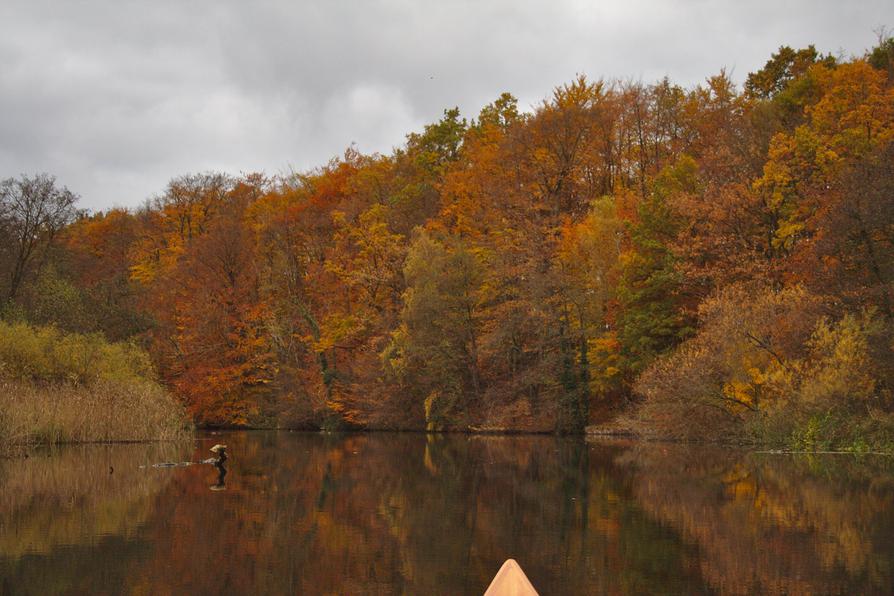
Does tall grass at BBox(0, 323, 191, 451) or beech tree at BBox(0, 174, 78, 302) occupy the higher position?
beech tree at BBox(0, 174, 78, 302)

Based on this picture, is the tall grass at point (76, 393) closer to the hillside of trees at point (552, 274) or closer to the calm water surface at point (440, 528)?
the calm water surface at point (440, 528)

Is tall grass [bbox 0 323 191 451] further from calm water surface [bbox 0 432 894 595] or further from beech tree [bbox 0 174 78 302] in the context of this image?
beech tree [bbox 0 174 78 302]

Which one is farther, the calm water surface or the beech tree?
the beech tree

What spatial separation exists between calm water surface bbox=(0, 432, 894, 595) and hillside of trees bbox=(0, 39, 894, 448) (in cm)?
809

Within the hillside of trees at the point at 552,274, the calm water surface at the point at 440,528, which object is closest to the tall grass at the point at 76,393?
the calm water surface at the point at 440,528

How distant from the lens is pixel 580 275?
140ft

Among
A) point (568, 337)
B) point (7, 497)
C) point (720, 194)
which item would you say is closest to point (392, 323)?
point (568, 337)

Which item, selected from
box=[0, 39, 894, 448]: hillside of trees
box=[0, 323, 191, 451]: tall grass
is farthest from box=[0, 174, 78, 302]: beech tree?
box=[0, 323, 191, 451]: tall grass

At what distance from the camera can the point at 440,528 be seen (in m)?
12.0

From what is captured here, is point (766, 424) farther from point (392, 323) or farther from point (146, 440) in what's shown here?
point (392, 323)

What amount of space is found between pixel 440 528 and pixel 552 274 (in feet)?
97.3

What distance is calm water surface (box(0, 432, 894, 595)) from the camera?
8.69m

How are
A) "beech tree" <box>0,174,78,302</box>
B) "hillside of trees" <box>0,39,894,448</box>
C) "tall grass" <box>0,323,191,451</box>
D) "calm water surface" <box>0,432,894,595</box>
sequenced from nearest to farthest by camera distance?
1. "calm water surface" <box>0,432,894,595</box>
2. "tall grass" <box>0,323,191,451</box>
3. "hillside of trees" <box>0,39,894,448</box>
4. "beech tree" <box>0,174,78,302</box>

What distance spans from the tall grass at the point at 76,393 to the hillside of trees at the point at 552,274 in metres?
7.58
